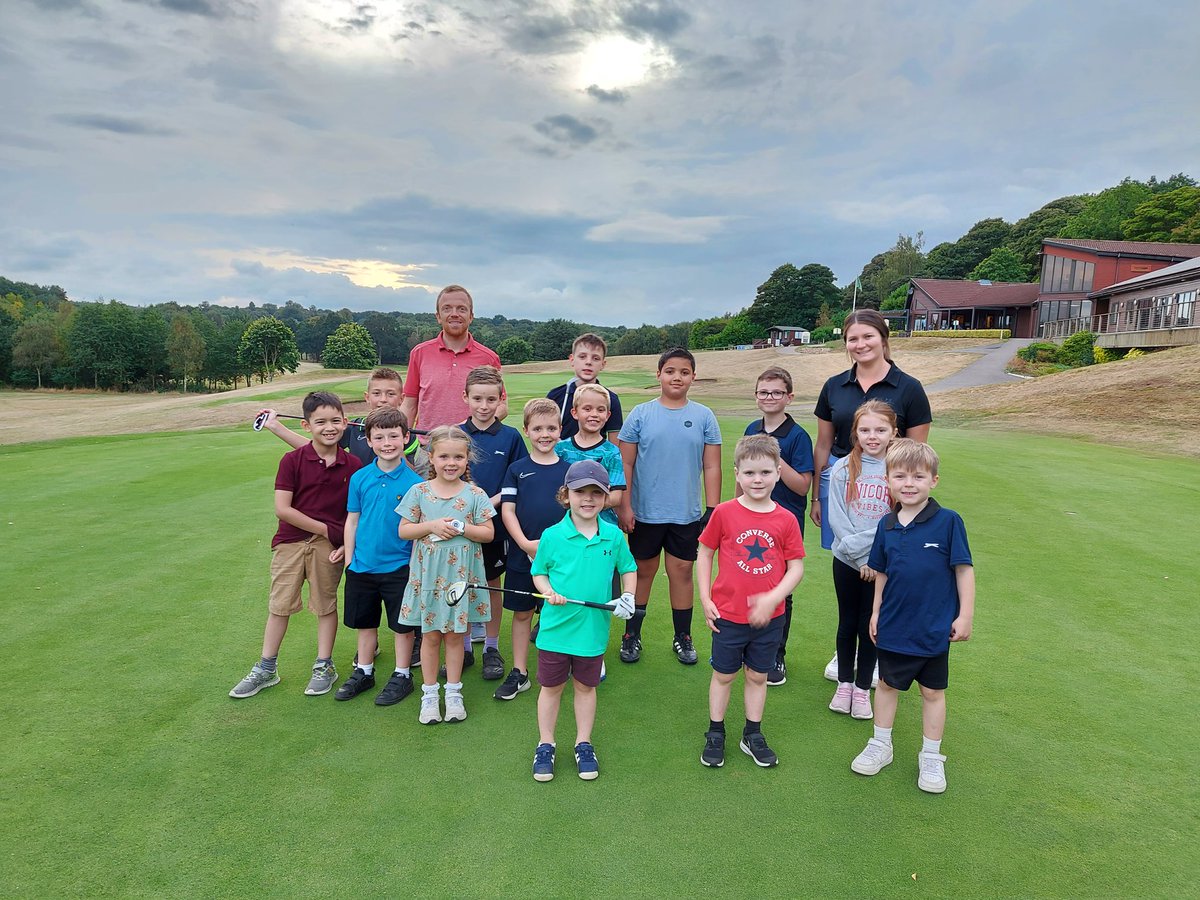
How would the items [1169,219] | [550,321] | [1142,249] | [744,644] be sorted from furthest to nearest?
[550,321]
[1169,219]
[1142,249]
[744,644]

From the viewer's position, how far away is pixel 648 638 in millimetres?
4742

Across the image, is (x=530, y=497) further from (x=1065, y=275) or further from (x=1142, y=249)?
(x=1065, y=275)

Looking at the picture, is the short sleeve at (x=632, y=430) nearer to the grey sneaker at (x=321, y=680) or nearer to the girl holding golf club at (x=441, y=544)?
the girl holding golf club at (x=441, y=544)

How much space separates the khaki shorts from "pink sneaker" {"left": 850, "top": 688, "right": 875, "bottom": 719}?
3081mm

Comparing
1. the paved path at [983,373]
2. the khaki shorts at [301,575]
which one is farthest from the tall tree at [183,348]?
the khaki shorts at [301,575]

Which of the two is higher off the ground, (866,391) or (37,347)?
(37,347)

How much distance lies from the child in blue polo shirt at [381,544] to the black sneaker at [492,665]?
19.0 inches

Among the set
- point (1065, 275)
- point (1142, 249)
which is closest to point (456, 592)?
point (1142, 249)

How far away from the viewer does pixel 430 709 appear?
3604mm

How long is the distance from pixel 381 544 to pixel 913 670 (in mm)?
2906

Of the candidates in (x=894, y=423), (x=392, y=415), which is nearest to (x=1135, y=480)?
(x=894, y=423)

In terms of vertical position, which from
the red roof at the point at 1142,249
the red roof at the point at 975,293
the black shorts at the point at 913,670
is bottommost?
the black shorts at the point at 913,670

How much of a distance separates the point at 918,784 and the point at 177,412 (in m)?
28.5

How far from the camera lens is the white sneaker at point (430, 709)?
11.8 ft
